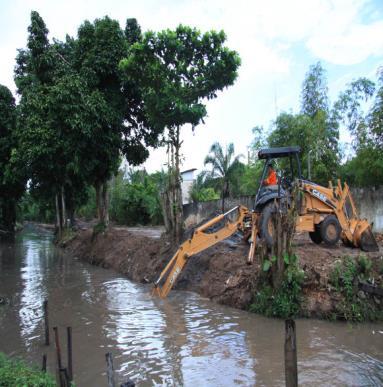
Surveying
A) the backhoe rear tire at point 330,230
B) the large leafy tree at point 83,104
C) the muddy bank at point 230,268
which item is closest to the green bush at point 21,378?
the muddy bank at point 230,268

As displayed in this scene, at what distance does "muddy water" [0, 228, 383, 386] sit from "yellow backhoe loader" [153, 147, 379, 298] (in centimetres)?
125

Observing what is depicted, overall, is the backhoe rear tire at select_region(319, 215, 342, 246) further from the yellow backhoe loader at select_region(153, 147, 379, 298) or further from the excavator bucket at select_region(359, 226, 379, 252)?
→ the excavator bucket at select_region(359, 226, 379, 252)

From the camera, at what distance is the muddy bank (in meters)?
8.90

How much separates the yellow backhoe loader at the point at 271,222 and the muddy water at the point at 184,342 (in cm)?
125

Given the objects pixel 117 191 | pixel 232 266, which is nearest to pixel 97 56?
pixel 232 266

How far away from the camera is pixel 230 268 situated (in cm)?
1121

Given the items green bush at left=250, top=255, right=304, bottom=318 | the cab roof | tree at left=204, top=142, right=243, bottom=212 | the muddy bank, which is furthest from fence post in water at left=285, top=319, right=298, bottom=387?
tree at left=204, top=142, right=243, bottom=212

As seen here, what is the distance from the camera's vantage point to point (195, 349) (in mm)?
7543

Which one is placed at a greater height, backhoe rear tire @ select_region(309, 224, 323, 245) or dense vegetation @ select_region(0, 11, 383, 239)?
dense vegetation @ select_region(0, 11, 383, 239)

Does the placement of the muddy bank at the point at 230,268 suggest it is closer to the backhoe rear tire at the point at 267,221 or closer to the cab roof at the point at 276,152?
the backhoe rear tire at the point at 267,221

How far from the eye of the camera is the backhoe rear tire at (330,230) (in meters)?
11.5

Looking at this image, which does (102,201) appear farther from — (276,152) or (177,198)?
(276,152)

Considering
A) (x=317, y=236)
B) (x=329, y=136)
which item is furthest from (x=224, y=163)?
(x=317, y=236)

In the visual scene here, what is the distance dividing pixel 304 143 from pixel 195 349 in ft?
51.7
